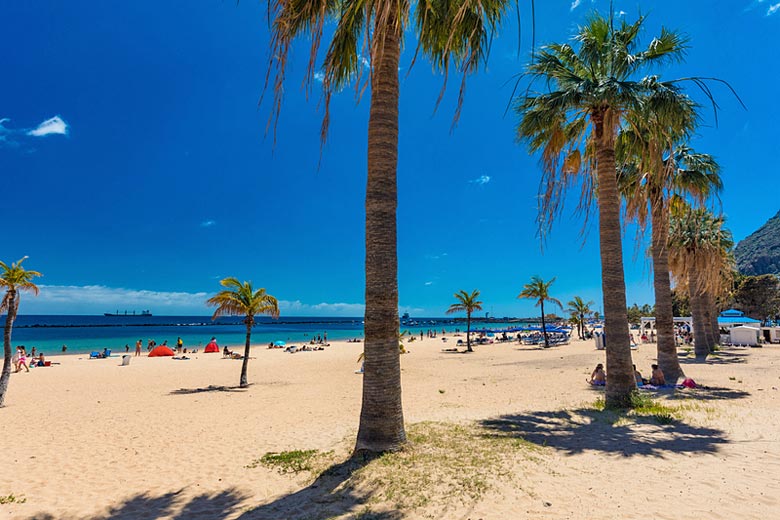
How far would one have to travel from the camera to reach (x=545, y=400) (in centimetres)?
1280

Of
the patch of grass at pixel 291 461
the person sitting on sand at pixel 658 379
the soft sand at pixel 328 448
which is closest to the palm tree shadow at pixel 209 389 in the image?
the soft sand at pixel 328 448

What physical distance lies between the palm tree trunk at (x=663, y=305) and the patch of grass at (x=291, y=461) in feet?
41.5

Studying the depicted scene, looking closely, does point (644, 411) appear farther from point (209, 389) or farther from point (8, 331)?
point (8, 331)

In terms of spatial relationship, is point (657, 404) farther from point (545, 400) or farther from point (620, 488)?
point (620, 488)

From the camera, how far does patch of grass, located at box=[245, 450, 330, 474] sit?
278 inches

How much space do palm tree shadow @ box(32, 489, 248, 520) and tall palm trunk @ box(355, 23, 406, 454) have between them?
2.14 metres

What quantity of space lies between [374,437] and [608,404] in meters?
7.30

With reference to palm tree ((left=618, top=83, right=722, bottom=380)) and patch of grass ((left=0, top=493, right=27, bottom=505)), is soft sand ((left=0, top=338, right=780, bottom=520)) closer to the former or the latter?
patch of grass ((left=0, top=493, right=27, bottom=505))

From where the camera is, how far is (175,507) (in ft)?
19.2

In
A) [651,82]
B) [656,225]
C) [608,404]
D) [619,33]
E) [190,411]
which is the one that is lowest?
[190,411]

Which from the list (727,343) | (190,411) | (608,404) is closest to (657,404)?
(608,404)

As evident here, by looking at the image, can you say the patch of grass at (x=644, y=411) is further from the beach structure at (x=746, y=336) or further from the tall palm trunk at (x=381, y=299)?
the beach structure at (x=746, y=336)

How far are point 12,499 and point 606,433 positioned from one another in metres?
10.4

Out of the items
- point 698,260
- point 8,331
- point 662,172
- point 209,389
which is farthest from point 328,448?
point 698,260
